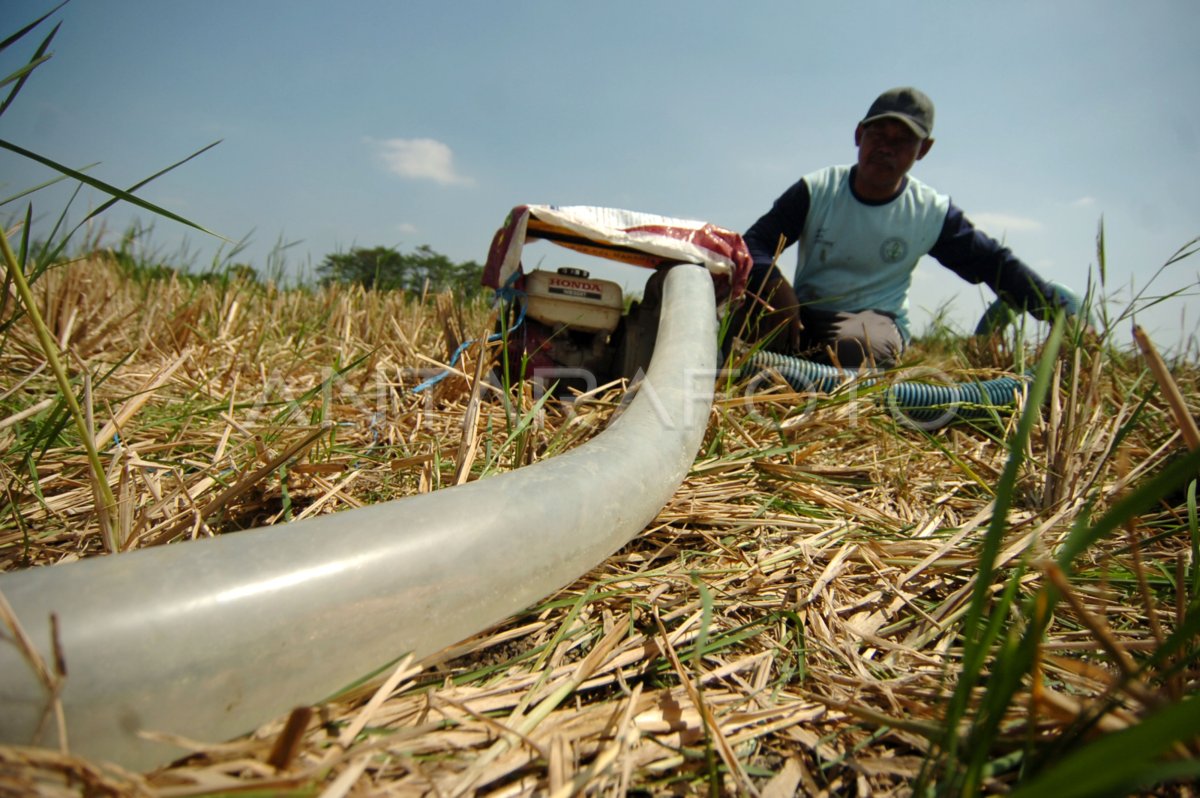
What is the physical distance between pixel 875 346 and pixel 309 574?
2.46 m

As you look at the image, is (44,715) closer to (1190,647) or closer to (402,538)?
(402,538)

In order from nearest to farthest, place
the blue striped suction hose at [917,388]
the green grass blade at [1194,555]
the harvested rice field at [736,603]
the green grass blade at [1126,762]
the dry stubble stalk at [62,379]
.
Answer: the green grass blade at [1126,762]
the harvested rice field at [736,603]
the dry stubble stalk at [62,379]
the green grass blade at [1194,555]
the blue striped suction hose at [917,388]

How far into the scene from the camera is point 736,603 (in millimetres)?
760

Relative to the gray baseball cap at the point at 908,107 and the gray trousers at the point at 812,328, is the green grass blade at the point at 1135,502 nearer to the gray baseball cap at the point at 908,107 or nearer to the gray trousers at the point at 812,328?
the gray trousers at the point at 812,328

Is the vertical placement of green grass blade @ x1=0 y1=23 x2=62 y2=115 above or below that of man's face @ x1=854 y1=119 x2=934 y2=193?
below

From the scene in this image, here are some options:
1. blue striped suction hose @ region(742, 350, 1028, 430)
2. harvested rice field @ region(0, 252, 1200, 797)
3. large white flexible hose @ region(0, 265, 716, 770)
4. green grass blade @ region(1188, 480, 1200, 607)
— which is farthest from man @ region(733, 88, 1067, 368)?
large white flexible hose @ region(0, 265, 716, 770)

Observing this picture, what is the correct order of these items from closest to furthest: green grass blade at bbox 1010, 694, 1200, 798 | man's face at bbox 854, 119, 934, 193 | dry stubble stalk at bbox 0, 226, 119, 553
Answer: green grass blade at bbox 1010, 694, 1200, 798 < dry stubble stalk at bbox 0, 226, 119, 553 < man's face at bbox 854, 119, 934, 193

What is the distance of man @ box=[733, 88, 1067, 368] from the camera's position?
273 centimetres

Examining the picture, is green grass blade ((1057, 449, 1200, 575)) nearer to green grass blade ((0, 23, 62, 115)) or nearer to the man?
green grass blade ((0, 23, 62, 115))

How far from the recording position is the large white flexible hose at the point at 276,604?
1.37 feet

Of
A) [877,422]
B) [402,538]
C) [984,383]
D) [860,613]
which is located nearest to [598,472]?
[402,538]

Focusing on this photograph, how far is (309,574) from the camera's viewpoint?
51 cm

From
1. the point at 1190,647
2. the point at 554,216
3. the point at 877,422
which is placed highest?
the point at 554,216

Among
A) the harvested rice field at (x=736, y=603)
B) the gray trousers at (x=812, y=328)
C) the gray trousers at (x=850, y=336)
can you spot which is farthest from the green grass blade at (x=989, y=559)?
the gray trousers at (x=850, y=336)
